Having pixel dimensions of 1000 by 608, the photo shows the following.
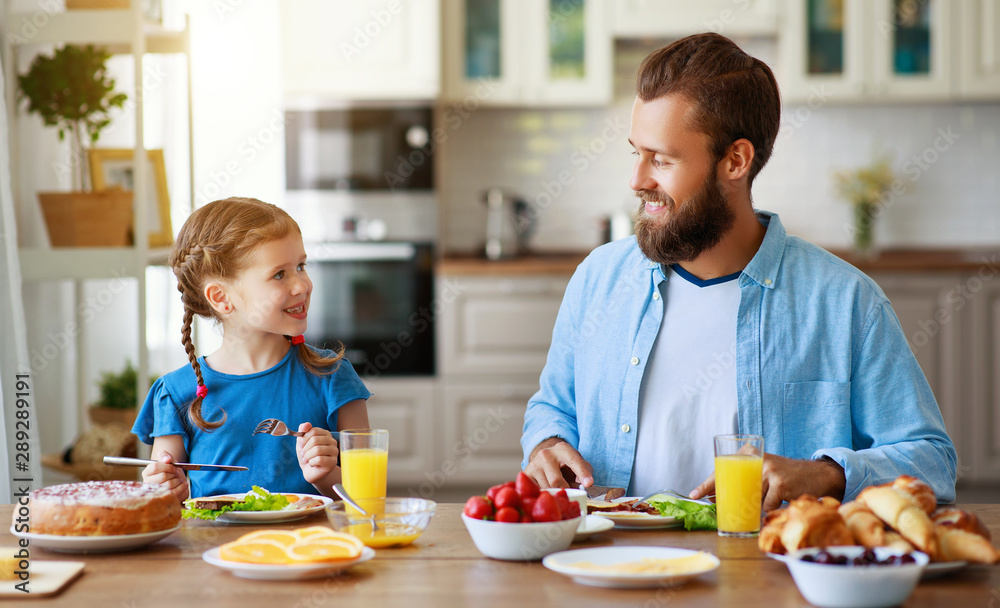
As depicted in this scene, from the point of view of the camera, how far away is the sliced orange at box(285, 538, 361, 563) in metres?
1.08

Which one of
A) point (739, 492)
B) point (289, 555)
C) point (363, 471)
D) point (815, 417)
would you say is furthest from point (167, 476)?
point (815, 417)

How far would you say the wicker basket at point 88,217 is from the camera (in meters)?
2.71

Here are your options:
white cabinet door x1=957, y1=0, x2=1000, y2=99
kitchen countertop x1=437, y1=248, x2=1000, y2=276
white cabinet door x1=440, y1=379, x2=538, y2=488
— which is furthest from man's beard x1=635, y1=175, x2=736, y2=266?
white cabinet door x1=957, y1=0, x2=1000, y2=99

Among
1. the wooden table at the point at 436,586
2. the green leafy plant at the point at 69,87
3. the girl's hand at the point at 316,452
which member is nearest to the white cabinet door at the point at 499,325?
the green leafy plant at the point at 69,87

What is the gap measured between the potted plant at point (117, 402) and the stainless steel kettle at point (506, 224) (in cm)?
176

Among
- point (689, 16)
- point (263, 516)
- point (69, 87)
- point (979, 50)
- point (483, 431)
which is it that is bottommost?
point (483, 431)

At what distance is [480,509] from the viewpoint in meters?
1.15

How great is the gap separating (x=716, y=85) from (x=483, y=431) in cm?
250

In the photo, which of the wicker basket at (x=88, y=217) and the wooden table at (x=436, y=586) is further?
the wicker basket at (x=88, y=217)

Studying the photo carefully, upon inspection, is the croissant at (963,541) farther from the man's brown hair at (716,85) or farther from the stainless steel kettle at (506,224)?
the stainless steel kettle at (506,224)

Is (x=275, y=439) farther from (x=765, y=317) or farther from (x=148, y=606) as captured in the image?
(x=765, y=317)

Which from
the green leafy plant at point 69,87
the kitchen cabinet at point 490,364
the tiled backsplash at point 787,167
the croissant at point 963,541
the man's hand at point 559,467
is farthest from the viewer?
the tiled backsplash at point 787,167

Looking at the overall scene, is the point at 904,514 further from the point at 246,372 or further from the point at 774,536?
the point at 246,372

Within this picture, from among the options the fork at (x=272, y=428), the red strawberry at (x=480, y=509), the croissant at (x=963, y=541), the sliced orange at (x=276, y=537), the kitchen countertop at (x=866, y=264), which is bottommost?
the sliced orange at (x=276, y=537)
